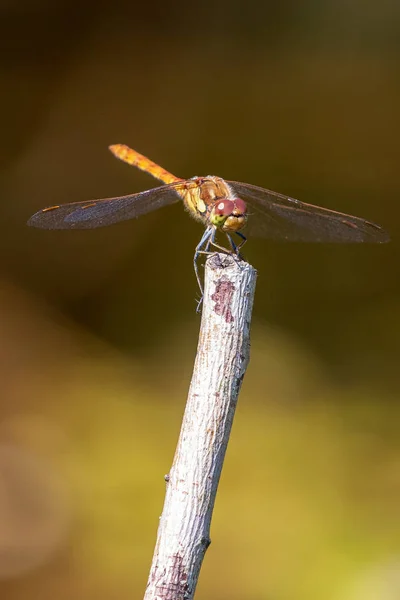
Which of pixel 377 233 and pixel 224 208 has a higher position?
pixel 377 233

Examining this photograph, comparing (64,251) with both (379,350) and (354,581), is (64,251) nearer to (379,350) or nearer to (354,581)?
(379,350)

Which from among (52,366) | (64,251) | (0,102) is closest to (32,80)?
(0,102)

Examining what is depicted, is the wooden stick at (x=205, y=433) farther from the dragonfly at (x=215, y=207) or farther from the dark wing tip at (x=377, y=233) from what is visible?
the dark wing tip at (x=377, y=233)

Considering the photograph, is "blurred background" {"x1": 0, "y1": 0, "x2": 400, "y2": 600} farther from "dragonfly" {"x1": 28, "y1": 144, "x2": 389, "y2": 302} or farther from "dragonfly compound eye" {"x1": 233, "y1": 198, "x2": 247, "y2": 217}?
"dragonfly compound eye" {"x1": 233, "y1": 198, "x2": 247, "y2": 217}

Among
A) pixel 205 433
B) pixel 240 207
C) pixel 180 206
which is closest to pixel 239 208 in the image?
pixel 240 207

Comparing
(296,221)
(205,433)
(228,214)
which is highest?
(296,221)

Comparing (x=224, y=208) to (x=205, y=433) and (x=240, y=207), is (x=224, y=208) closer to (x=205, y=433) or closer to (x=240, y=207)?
(x=240, y=207)
